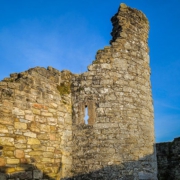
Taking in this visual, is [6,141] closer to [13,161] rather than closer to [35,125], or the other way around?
[13,161]

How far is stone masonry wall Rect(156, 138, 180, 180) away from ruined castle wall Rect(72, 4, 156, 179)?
18.9 feet

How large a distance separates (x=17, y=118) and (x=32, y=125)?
478mm

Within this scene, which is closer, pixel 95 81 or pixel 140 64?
pixel 95 81

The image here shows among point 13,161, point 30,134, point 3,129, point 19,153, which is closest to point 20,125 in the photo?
point 30,134

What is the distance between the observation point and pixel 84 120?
8.11 metres

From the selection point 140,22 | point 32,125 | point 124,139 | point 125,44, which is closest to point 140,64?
point 125,44

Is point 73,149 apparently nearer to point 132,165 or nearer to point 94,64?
point 132,165

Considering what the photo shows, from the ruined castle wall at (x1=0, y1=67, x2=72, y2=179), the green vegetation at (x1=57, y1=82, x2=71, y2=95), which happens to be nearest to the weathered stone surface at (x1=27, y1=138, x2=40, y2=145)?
the ruined castle wall at (x1=0, y1=67, x2=72, y2=179)

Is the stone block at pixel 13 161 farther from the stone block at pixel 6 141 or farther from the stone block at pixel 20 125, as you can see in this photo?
the stone block at pixel 20 125

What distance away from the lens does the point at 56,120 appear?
313 inches

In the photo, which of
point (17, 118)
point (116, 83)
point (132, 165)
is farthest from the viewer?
point (116, 83)

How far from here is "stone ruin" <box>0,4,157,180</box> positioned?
7047mm

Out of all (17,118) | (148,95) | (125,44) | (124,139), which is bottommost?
(124,139)

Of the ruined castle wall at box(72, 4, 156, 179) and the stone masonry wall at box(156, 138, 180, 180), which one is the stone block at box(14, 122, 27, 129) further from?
the stone masonry wall at box(156, 138, 180, 180)
